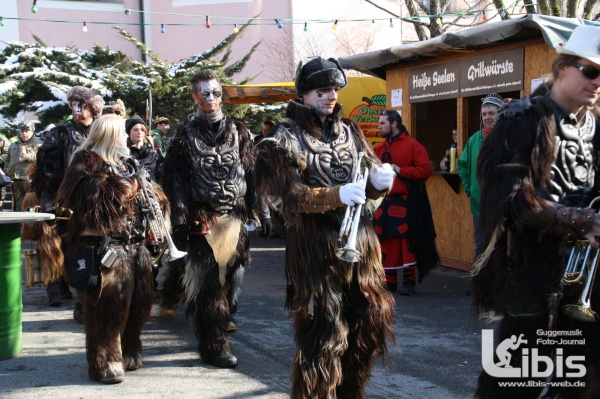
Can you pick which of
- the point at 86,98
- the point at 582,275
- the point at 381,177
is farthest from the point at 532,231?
the point at 86,98

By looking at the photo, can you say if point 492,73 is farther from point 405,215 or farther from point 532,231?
point 532,231

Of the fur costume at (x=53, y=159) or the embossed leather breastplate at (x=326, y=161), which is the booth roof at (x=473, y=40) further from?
the fur costume at (x=53, y=159)

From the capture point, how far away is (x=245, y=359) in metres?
6.32

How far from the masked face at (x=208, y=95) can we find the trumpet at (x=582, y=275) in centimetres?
341

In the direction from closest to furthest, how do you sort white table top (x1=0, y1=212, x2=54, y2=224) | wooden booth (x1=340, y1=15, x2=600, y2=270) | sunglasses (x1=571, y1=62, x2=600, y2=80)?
sunglasses (x1=571, y1=62, x2=600, y2=80), white table top (x1=0, y1=212, x2=54, y2=224), wooden booth (x1=340, y1=15, x2=600, y2=270)

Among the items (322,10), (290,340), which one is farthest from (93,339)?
(322,10)

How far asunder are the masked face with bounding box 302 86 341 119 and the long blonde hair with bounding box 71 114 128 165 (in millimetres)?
1733

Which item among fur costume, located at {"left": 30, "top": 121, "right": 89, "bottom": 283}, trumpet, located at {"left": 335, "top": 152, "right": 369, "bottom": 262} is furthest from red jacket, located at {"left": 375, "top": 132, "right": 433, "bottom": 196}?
trumpet, located at {"left": 335, "top": 152, "right": 369, "bottom": 262}

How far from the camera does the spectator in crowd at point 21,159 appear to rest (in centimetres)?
1461

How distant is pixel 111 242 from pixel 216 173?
1008 millimetres

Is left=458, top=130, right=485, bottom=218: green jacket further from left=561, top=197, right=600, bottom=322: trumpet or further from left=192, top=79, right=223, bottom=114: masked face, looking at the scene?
left=561, top=197, right=600, bottom=322: trumpet

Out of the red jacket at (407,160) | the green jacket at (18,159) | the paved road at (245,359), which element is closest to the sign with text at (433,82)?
the red jacket at (407,160)

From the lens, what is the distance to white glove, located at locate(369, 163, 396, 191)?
14.5 ft

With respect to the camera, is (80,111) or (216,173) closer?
(216,173)
